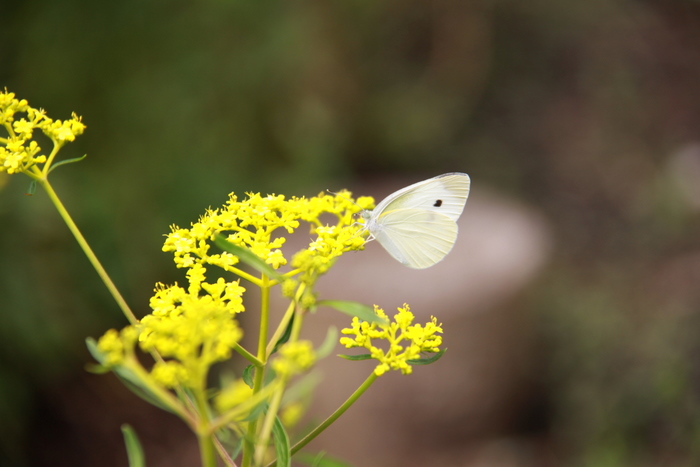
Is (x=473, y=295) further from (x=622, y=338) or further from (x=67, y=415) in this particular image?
(x=67, y=415)

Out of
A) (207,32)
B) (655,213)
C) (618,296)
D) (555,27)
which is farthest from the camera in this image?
(555,27)

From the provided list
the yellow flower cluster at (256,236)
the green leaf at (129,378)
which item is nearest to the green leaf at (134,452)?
the green leaf at (129,378)

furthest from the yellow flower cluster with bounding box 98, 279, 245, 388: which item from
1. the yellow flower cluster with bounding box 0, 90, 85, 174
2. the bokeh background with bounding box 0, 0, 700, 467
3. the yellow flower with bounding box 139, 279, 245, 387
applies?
the bokeh background with bounding box 0, 0, 700, 467

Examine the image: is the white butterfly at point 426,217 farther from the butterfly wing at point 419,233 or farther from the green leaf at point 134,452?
the green leaf at point 134,452

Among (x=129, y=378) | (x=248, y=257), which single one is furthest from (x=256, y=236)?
(x=129, y=378)

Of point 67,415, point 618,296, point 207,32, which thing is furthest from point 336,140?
point 67,415
